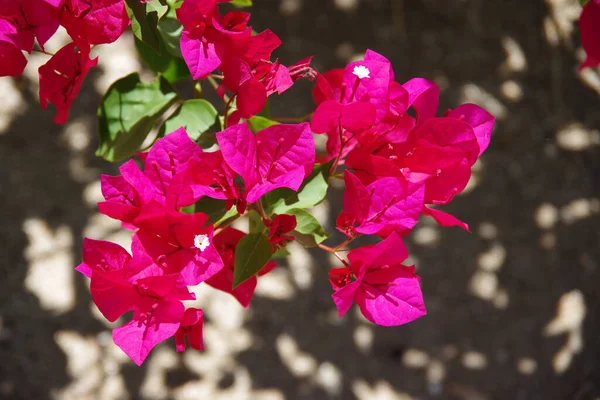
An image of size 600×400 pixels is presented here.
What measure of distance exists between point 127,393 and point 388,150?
1167 mm

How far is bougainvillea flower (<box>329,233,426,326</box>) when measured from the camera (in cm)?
64

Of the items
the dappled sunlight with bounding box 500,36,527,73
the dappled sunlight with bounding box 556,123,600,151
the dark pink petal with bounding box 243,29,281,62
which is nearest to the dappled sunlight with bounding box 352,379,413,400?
the dappled sunlight with bounding box 556,123,600,151

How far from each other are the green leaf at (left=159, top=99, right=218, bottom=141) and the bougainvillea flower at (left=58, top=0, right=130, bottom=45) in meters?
0.18

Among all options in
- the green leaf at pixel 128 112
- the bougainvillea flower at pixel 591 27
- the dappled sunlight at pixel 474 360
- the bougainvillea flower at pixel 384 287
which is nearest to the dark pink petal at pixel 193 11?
the green leaf at pixel 128 112

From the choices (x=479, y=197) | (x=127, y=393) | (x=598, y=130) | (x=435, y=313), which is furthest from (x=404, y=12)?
(x=127, y=393)

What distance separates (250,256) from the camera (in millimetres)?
672

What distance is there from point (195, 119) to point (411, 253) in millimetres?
1045

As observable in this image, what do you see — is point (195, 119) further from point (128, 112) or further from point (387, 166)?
point (387, 166)

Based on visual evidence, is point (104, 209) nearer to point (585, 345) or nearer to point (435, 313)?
point (435, 313)

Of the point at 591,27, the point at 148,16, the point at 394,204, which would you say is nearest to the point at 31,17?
the point at 148,16

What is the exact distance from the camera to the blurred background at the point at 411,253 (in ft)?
4.85

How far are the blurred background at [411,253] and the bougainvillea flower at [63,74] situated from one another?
82cm

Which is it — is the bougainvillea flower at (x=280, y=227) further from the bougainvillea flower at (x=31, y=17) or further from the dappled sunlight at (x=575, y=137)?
the dappled sunlight at (x=575, y=137)

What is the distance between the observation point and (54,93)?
0.69 meters
